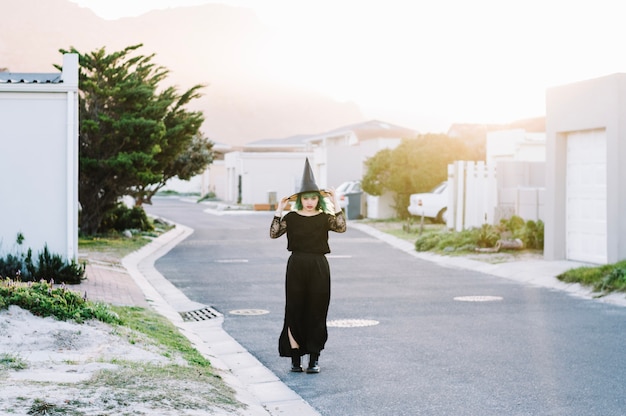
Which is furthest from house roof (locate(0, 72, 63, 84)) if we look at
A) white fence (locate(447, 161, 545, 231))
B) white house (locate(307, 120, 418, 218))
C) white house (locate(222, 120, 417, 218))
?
white house (locate(222, 120, 417, 218))

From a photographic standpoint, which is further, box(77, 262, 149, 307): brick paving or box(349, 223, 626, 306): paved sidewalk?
box(349, 223, 626, 306): paved sidewalk

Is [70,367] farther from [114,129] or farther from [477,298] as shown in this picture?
[114,129]

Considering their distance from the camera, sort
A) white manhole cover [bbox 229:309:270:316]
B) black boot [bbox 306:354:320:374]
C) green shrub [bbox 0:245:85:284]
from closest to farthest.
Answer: black boot [bbox 306:354:320:374] → white manhole cover [bbox 229:309:270:316] → green shrub [bbox 0:245:85:284]

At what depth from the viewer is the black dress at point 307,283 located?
882 cm

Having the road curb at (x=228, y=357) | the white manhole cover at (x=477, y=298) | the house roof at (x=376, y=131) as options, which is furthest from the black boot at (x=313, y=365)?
the house roof at (x=376, y=131)

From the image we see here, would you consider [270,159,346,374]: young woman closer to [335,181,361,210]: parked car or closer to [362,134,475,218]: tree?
[362,134,475,218]: tree

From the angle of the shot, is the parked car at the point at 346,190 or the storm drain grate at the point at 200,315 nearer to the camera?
the storm drain grate at the point at 200,315

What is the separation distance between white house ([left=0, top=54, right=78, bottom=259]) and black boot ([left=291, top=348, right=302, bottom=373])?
716cm

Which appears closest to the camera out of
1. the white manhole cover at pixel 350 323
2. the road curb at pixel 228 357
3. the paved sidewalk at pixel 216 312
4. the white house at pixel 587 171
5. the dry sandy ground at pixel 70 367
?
the dry sandy ground at pixel 70 367

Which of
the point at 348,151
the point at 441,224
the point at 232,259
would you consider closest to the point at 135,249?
the point at 232,259

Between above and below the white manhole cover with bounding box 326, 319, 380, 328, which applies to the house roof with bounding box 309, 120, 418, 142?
above

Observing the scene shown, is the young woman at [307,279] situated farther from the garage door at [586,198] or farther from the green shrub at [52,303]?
the garage door at [586,198]

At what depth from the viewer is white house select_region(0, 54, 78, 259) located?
1500 centimetres

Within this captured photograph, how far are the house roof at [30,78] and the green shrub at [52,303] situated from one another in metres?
5.77
